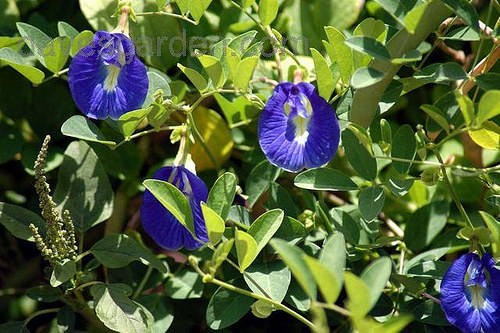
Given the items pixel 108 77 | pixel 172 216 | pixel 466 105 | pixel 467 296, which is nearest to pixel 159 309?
pixel 172 216

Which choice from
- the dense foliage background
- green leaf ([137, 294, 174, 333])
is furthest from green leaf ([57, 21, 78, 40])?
green leaf ([137, 294, 174, 333])

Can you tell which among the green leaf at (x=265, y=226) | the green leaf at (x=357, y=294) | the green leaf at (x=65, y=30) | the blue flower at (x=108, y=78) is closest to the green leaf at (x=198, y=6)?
the blue flower at (x=108, y=78)

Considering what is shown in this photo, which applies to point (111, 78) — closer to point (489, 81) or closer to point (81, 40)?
point (81, 40)

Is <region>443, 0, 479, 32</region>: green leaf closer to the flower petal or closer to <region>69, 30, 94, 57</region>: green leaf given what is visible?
the flower petal

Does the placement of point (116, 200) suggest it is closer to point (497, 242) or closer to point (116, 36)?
point (116, 36)

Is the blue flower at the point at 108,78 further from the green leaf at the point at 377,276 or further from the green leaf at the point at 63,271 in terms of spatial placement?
the green leaf at the point at 377,276
